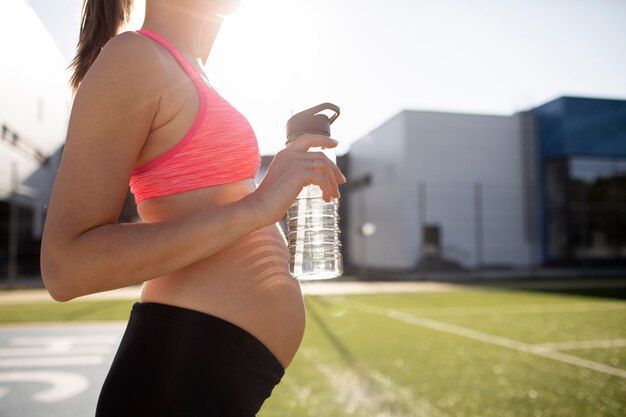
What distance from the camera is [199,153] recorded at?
1.01m

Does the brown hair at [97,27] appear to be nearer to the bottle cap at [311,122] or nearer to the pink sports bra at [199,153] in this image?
the pink sports bra at [199,153]

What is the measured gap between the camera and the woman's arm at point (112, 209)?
33.9 inches

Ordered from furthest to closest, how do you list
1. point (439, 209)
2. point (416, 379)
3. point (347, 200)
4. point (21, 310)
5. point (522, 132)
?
point (347, 200), point (522, 132), point (439, 209), point (21, 310), point (416, 379)

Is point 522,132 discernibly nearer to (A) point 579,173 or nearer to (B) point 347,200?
(A) point 579,173

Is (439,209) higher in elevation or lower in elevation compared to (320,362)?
higher

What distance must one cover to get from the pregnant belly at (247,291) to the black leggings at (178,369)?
27 millimetres

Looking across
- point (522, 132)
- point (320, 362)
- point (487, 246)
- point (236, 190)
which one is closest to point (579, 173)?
point (522, 132)

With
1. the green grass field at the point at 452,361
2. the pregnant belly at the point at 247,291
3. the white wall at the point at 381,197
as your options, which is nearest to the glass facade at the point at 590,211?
the white wall at the point at 381,197

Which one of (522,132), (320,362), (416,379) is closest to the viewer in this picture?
(416,379)

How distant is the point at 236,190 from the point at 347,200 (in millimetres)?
37374

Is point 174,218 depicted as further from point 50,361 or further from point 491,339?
point 491,339

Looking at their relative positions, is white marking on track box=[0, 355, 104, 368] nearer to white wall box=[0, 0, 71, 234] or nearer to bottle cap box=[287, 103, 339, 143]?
white wall box=[0, 0, 71, 234]

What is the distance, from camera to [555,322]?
32.2 ft

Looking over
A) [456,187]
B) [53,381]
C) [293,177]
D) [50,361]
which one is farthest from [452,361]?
[456,187]
